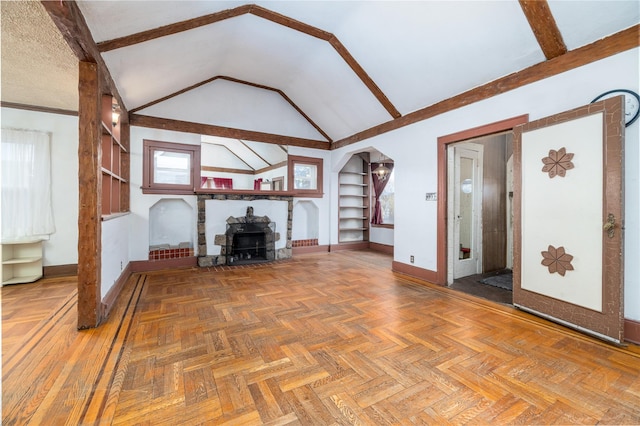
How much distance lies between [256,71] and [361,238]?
480 cm

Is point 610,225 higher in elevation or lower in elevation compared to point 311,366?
higher

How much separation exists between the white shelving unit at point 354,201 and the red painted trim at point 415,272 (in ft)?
8.73

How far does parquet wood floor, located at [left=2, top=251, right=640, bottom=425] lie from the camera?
1.47m

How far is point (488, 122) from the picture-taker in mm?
3320

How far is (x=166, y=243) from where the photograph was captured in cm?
504

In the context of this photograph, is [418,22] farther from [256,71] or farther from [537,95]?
[256,71]

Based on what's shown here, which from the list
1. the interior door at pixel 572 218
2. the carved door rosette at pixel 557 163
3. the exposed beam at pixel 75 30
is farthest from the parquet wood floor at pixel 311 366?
the exposed beam at pixel 75 30

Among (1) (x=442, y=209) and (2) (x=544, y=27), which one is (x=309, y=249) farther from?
(2) (x=544, y=27)

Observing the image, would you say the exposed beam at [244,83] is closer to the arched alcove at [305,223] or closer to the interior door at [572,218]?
the arched alcove at [305,223]

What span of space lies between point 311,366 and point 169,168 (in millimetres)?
4512

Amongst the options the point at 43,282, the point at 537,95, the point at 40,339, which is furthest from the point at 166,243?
the point at 537,95

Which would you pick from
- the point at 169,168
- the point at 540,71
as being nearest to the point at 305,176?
the point at 169,168

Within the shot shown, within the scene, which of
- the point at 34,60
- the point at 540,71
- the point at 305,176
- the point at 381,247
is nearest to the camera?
the point at 34,60

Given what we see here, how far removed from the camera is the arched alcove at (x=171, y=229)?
4934 millimetres
